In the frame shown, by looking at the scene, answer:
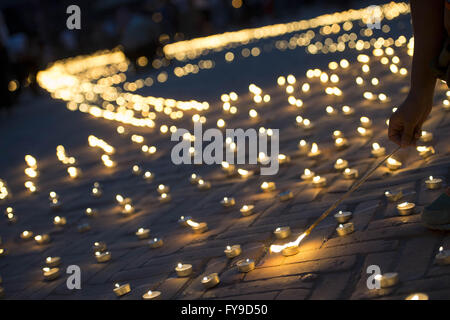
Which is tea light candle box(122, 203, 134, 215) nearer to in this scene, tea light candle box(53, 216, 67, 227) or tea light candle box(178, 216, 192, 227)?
tea light candle box(53, 216, 67, 227)

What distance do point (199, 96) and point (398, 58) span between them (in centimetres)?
286

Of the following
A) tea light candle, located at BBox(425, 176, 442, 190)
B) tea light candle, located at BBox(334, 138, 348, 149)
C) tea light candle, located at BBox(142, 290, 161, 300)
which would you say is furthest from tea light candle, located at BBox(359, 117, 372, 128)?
tea light candle, located at BBox(142, 290, 161, 300)

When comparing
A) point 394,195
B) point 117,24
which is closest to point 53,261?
point 394,195

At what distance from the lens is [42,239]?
444 centimetres

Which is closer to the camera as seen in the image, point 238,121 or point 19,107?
point 238,121

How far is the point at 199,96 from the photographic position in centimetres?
941

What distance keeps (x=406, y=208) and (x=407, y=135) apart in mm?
522

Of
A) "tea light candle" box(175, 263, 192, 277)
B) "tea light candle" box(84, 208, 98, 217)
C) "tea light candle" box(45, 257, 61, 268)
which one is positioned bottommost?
"tea light candle" box(175, 263, 192, 277)

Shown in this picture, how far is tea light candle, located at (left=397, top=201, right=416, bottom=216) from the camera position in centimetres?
322

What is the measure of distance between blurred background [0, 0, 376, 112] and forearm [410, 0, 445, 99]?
10.8 m

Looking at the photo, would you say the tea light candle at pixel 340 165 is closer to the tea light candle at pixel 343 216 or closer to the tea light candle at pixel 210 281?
the tea light candle at pixel 343 216

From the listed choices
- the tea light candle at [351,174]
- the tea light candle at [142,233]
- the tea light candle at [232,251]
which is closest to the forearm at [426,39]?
the tea light candle at [232,251]
